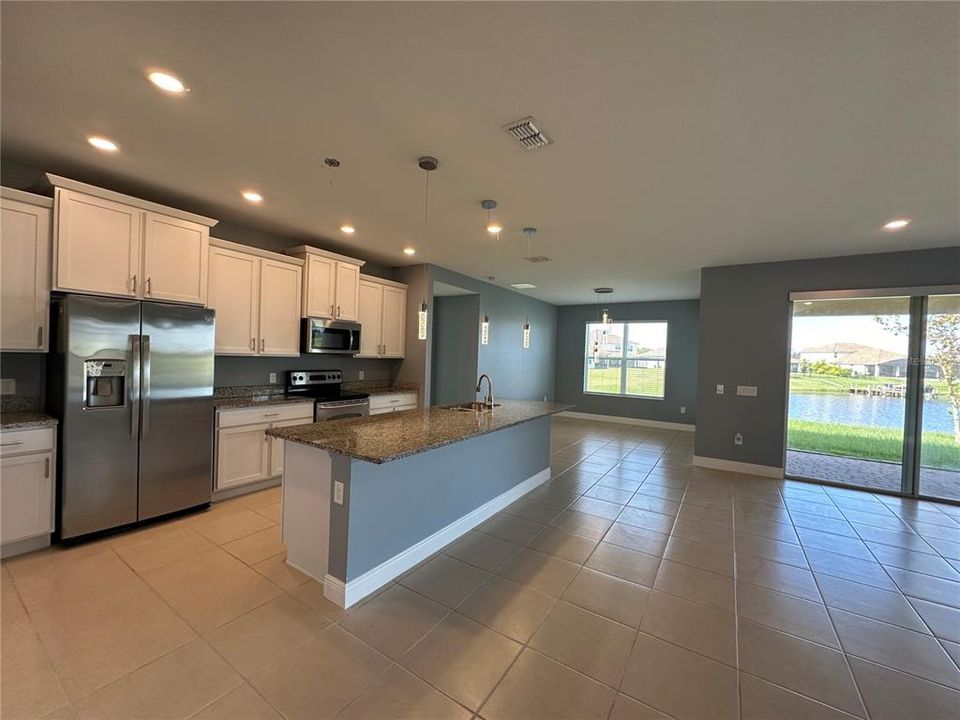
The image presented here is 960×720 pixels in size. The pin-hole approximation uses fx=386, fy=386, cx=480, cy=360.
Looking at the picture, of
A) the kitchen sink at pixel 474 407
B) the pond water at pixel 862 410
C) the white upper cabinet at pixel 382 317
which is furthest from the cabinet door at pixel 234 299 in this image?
the pond water at pixel 862 410

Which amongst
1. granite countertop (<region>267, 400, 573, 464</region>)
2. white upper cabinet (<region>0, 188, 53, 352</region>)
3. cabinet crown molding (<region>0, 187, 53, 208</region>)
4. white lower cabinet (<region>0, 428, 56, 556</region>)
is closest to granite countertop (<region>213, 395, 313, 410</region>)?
white lower cabinet (<region>0, 428, 56, 556</region>)

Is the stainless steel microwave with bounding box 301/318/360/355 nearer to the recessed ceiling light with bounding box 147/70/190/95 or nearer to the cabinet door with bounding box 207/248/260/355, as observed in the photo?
the cabinet door with bounding box 207/248/260/355

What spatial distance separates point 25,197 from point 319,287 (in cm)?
223

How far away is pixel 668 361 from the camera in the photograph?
8.05m

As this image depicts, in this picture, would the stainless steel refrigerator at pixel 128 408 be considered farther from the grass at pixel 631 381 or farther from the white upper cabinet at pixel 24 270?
the grass at pixel 631 381

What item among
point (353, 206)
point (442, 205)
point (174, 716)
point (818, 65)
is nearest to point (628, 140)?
point (818, 65)

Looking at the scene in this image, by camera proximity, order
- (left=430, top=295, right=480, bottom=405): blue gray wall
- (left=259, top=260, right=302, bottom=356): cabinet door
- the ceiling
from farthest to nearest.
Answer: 1. (left=430, top=295, right=480, bottom=405): blue gray wall
2. (left=259, top=260, right=302, bottom=356): cabinet door
3. the ceiling

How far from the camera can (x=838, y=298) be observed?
15.1 feet

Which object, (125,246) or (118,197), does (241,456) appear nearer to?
(125,246)

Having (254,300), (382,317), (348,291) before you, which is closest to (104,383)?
(254,300)

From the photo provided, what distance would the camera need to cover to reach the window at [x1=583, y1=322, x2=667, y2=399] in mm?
8242

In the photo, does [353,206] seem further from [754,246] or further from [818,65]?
[754,246]

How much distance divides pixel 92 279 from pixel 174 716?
2883 mm

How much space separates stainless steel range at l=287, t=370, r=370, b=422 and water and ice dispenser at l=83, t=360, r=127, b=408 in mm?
1588
